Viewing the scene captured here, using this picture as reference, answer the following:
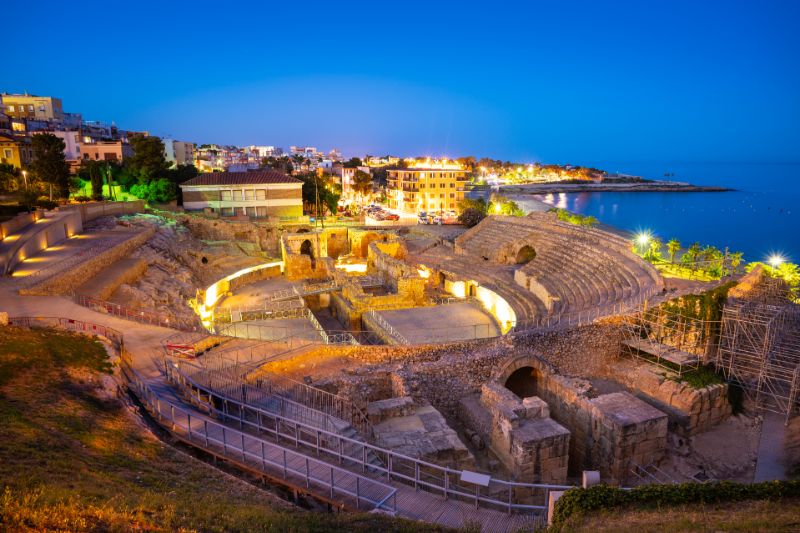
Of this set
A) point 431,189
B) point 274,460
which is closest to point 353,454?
point 274,460

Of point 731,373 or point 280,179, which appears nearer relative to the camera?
point 731,373

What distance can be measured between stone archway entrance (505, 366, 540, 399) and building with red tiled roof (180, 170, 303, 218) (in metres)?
37.4

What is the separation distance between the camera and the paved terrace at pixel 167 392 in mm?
9109

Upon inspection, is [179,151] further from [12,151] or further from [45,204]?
[45,204]

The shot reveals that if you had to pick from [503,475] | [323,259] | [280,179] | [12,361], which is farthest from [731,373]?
[280,179]

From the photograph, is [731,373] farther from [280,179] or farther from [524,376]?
[280,179]

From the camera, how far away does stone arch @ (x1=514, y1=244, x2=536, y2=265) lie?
35156 millimetres

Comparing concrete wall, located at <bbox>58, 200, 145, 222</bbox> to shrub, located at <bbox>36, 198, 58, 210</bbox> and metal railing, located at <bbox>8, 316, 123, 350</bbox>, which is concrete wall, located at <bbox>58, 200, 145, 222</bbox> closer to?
shrub, located at <bbox>36, 198, 58, 210</bbox>

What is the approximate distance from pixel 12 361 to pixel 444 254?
99.1 ft

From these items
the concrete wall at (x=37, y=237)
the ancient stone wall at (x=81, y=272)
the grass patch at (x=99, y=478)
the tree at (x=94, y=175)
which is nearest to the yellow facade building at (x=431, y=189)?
the tree at (x=94, y=175)

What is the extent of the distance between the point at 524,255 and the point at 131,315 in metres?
25.3

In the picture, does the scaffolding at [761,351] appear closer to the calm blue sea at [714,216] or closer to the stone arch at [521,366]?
the stone arch at [521,366]

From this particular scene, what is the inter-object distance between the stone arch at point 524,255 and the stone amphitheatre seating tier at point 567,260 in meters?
0.31

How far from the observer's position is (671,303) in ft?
61.5
